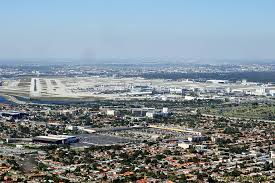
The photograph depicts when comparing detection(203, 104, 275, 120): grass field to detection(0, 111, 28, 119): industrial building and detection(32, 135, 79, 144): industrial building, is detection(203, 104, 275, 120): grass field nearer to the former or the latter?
detection(0, 111, 28, 119): industrial building

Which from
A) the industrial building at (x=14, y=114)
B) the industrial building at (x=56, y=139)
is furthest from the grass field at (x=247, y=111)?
the industrial building at (x=56, y=139)

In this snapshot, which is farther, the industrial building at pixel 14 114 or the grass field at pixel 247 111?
the grass field at pixel 247 111

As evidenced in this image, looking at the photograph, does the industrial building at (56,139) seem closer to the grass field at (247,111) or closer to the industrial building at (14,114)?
the industrial building at (14,114)

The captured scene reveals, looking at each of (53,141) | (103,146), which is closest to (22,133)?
(53,141)

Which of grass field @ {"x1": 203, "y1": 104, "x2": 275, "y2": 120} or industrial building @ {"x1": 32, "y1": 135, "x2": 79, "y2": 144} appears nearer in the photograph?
industrial building @ {"x1": 32, "y1": 135, "x2": 79, "y2": 144}

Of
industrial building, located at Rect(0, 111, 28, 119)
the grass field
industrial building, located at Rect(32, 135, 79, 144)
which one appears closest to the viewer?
industrial building, located at Rect(32, 135, 79, 144)

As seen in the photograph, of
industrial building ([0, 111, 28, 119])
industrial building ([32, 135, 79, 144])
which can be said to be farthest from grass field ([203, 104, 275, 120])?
industrial building ([32, 135, 79, 144])

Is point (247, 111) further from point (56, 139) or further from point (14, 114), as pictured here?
point (56, 139)

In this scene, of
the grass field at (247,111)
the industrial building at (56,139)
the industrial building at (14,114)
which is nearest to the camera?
the industrial building at (56,139)

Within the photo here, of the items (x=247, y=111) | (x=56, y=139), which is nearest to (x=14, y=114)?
(x=56, y=139)

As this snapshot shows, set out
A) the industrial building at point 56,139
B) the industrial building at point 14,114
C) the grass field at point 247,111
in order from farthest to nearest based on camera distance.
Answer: the grass field at point 247,111
the industrial building at point 14,114
the industrial building at point 56,139

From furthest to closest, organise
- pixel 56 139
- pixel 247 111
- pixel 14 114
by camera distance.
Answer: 1. pixel 247 111
2. pixel 14 114
3. pixel 56 139

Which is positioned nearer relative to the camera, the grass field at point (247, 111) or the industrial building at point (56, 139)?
the industrial building at point (56, 139)
